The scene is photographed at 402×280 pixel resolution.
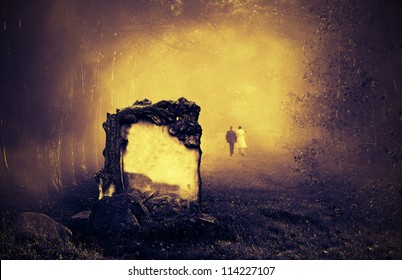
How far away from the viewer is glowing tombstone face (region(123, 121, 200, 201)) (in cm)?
755

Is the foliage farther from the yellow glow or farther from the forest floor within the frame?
the forest floor

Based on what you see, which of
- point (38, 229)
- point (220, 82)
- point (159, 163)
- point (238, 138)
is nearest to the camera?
point (38, 229)

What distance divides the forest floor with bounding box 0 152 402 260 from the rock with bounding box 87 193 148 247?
220 millimetres

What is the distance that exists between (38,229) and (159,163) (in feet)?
8.85

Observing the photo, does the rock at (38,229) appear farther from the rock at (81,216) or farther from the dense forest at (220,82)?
the dense forest at (220,82)

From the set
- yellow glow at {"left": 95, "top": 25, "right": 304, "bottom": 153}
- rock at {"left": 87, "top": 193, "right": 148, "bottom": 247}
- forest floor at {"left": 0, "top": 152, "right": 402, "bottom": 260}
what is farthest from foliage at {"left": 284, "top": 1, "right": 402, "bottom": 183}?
rock at {"left": 87, "top": 193, "right": 148, "bottom": 247}

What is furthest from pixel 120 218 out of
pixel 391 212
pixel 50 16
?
pixel 50 16

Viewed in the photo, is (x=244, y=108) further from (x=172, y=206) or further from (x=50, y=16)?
(x=172, y=206)

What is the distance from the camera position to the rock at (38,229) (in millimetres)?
5918

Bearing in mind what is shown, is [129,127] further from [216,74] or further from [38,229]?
[216,74]

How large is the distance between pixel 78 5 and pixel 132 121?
14.6 meters

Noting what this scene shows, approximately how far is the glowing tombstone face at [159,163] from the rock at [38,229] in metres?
1.81

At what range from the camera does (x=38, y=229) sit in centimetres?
603

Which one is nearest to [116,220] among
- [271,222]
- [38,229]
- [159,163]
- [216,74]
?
[38,229]
